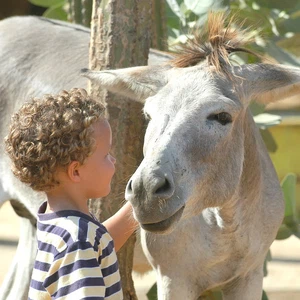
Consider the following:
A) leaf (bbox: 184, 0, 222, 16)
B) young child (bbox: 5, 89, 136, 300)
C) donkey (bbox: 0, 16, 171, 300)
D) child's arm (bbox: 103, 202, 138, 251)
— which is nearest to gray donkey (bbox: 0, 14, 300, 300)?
child's arm (bbox: 103, 202, 138, 251)

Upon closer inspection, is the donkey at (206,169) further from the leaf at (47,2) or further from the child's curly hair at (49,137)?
the leaf at (47,2)

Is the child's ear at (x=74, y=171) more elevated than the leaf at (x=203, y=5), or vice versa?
the child's ear at (x=74, y=171)

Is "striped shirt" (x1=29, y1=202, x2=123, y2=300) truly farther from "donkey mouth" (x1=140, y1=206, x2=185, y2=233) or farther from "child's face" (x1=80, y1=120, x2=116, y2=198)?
"donkey mouth" (x1=140, y1=206, x2=185, y2=233)

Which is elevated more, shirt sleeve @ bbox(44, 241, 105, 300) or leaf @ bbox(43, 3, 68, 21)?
shirt sleeve @ bbox(44, 241, 105, 300)

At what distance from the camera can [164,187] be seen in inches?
112

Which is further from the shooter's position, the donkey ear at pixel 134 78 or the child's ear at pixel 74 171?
the donkey ear at pixel 134 78

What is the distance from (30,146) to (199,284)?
1.31m

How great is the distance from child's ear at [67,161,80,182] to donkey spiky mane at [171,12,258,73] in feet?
2.79

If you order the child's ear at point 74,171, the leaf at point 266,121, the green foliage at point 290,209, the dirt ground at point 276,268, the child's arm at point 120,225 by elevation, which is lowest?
the dirt ground at point 276,268

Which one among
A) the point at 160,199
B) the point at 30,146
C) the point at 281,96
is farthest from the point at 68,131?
the point at 281,96

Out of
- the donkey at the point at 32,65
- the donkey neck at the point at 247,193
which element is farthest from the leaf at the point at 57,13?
the donkey neck at the point at 247,193

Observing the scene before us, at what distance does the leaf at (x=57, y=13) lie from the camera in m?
5.61

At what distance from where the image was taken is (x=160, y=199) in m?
2.85

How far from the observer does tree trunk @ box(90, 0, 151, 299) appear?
3730mm
